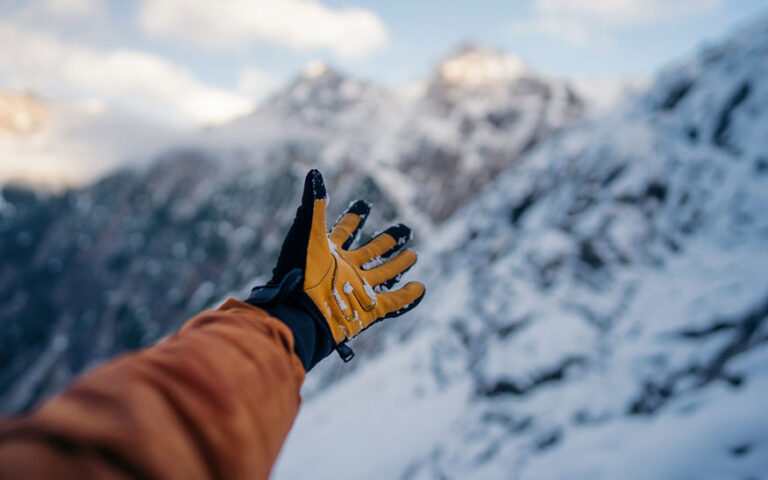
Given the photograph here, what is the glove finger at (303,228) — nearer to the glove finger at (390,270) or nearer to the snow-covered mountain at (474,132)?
the glove finger at (390,270)

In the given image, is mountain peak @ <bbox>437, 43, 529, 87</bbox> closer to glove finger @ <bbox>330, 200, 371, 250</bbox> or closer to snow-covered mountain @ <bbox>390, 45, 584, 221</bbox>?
snow-covered mountain @ <bbox>390, 45, 584, 221</bbox>

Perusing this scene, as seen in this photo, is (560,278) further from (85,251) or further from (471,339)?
(85,251)

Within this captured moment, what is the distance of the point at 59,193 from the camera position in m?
112

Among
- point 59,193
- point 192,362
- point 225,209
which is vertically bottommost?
point 192,362

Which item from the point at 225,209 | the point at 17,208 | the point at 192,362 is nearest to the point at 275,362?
the point at 192,362

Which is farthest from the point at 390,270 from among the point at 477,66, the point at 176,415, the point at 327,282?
the point at 477,66

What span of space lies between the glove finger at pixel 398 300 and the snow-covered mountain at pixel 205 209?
83.4 feet

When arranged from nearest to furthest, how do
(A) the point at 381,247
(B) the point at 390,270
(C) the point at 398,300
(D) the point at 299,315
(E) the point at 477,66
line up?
(D) the point at 299,315
(C) the point at 398,300
(B) the point at 390,270
(A) the point at 381,247
(E) the point at 477,66

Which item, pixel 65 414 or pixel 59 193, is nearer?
pixel 65 414

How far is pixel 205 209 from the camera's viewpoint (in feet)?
239

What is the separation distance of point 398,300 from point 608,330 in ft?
13.6

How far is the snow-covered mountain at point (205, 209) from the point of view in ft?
129

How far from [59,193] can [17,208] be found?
19.2 m

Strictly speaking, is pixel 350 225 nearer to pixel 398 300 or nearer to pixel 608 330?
pixel 398 300
